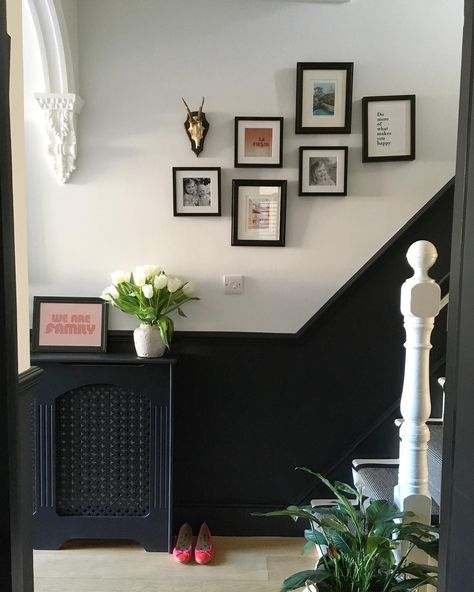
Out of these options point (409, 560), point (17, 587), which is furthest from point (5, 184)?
point (409, 560)

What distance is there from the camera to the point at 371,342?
259 cm

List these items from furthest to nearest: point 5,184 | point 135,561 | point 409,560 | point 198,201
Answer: point 198,201, point 135,561, point 409,560, point 5,184

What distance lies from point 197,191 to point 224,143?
264 mm

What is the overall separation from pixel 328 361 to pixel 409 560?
108 centimetres

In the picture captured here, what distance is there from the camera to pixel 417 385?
1.65 m

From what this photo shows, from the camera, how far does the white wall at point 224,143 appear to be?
→ 8.13 feet

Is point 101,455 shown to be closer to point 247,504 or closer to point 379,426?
point 247,504

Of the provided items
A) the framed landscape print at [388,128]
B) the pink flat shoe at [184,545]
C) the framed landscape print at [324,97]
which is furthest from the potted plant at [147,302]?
the framed landscape print at [388,128]

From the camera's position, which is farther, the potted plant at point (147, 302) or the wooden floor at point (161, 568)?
the potted plant at point (147, 302)

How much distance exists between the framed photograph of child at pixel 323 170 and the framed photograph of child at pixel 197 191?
0.41m

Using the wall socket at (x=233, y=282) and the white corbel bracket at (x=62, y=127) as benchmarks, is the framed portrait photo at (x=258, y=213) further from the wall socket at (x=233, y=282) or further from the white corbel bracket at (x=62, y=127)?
the white corbel bracket at (x=62, y=127)

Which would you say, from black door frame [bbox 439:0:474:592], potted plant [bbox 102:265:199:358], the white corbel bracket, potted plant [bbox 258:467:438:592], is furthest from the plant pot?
black door frame [bbox 439:0:474:592]

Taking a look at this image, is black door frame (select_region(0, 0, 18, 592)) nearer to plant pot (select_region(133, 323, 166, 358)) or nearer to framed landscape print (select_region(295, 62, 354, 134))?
plant pot (select_region(133, 323, 166, 358))

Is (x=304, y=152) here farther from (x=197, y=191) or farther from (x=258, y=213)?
(x=197, y=191)
